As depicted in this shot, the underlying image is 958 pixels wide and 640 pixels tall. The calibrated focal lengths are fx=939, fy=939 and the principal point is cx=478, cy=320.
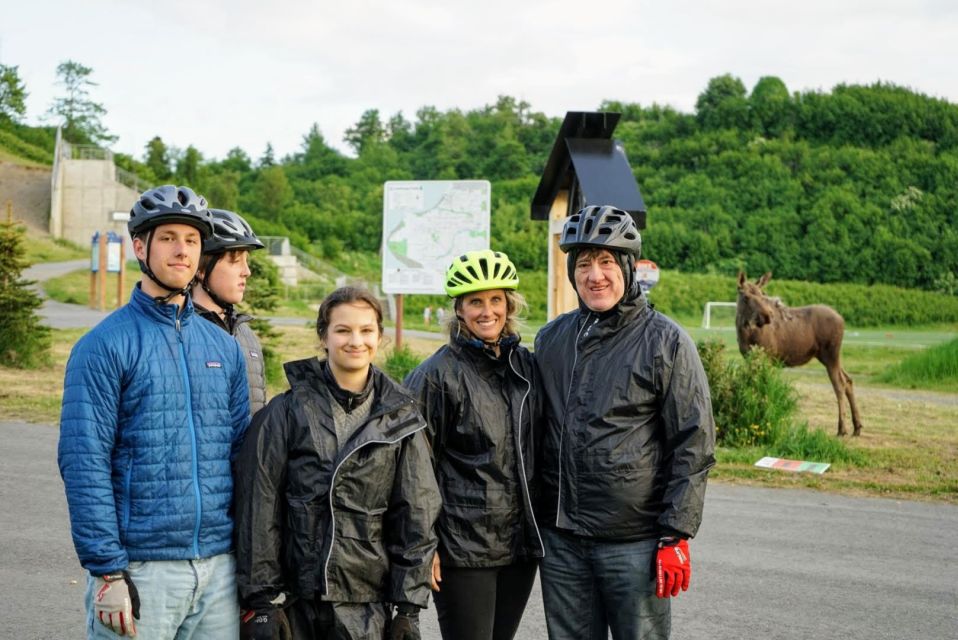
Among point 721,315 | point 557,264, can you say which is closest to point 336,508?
point 557,264

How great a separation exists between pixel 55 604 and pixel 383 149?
84316 millimetres

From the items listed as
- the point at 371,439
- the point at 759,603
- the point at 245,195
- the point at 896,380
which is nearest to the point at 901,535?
the point at 759,603

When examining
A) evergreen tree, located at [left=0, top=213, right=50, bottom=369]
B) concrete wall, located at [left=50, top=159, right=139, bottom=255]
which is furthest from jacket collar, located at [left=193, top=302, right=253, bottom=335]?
concrete wall, located at [left=50, top=159, right=139, bottom=255]

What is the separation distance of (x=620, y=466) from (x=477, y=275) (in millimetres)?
864

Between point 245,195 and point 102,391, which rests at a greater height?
point 245,195

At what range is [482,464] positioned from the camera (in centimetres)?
326

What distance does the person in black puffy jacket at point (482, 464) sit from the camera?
324 centimetres

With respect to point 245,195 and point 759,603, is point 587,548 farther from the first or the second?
point 245,195

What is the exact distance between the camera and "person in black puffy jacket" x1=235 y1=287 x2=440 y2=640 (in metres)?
2.80

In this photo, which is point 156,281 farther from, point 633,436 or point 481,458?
point 633,436

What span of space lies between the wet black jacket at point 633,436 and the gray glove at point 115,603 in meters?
1.41

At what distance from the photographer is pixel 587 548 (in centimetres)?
Answer: 326

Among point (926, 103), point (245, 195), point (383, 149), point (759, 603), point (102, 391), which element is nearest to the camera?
point (102, 391)

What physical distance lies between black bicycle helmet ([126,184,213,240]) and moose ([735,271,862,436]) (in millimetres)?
9861
